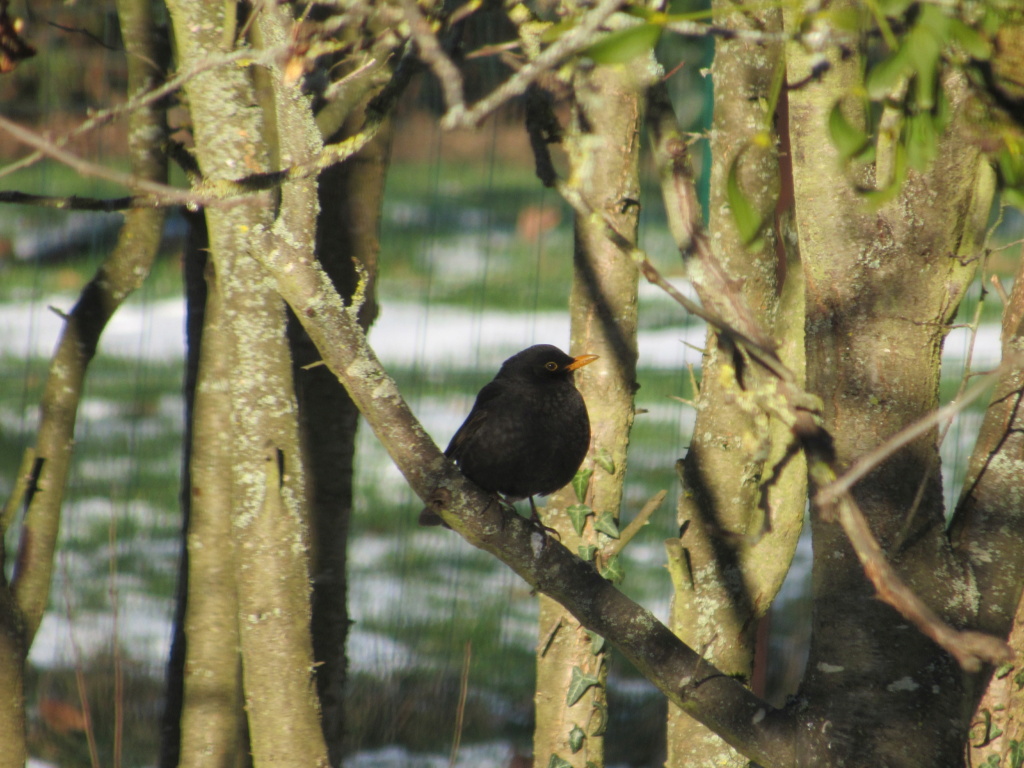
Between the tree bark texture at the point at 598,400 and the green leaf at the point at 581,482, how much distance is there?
13 mm

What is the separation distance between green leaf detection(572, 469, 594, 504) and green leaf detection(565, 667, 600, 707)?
48 centimetres

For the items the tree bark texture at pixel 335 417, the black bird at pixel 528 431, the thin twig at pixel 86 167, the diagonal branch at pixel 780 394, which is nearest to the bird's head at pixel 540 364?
the black bird at pixel 528 431

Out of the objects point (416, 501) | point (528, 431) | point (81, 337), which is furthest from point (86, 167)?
point (416, 501)

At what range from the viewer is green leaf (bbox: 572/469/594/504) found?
298 centimetres

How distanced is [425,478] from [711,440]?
1.12 m

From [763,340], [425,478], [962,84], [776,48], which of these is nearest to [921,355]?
[962,84]

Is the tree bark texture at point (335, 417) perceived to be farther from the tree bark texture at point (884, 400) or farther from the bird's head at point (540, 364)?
the tree bark texture at point (884, 400)

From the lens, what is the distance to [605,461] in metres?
2.97

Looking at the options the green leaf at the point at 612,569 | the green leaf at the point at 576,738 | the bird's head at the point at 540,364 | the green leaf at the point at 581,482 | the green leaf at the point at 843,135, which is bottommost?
the green leaf at the point at 576,738

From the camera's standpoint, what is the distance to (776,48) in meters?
2.76

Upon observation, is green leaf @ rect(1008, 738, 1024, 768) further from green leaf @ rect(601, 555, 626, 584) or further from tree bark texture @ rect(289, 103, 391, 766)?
tree bark texture @ rect(289, 103, 391, 766)

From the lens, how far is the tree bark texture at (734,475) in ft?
9.07

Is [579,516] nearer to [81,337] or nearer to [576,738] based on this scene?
[576,738]

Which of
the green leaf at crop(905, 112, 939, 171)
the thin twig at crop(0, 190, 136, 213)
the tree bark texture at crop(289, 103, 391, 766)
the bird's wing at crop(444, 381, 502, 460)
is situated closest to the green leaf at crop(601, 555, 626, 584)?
the bird's wing at crop(444, 381, 502, 460)
